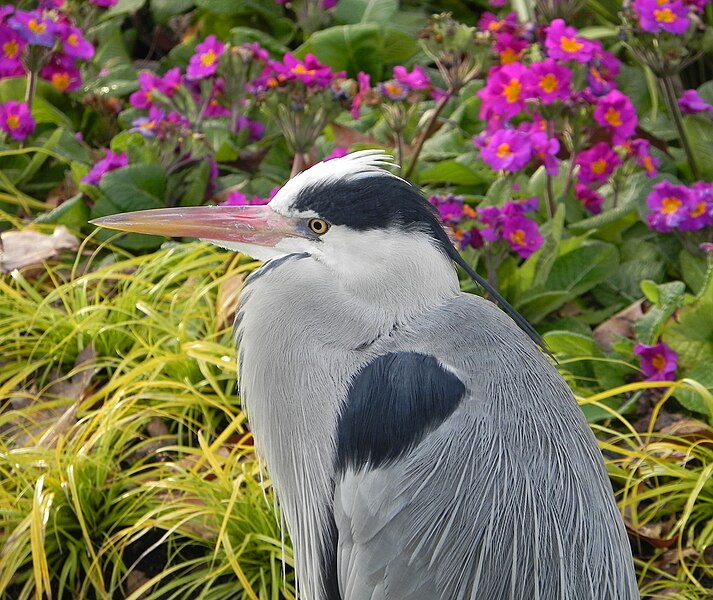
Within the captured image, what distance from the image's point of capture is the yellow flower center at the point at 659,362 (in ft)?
8.79

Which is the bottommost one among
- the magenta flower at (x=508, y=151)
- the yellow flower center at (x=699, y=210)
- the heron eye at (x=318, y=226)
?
the yellow flower center at (x=699, y=210)

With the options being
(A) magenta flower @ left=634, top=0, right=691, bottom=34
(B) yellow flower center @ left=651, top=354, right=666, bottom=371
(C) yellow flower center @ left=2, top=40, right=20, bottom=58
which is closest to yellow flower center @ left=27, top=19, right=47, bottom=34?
(C) yellow flower center @ left=2, top=40, right=20, bottom=58

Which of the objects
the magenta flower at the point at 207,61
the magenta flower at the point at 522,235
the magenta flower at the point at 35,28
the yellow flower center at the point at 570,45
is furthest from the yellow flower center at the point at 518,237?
the magenta flower at the point at 35,28

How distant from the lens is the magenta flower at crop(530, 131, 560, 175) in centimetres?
300

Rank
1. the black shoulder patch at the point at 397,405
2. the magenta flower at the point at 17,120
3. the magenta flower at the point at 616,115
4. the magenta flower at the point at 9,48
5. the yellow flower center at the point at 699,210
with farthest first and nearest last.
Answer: the magenta flower at the point at 9,48
the magenta flower at the point at 17,120
the magenta flower at the point at 616,115
the yellow flower center at the point at 699,210
the black shoulder patch at the point at 397,405

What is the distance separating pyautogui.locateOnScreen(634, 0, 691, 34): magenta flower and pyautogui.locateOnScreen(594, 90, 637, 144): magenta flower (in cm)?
21

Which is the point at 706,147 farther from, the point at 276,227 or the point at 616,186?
the point at 276,227

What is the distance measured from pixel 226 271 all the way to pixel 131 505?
0.89 m

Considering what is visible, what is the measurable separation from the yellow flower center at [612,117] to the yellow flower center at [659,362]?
2.62 feet

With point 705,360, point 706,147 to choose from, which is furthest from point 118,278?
point 706,147

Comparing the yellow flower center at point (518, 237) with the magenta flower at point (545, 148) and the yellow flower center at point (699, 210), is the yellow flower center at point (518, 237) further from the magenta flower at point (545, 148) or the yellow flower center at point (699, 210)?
the yellow flower center at point (699, 210)

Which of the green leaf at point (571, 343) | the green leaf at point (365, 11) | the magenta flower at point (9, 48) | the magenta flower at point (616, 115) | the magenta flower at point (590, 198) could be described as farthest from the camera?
the green leaf at point (365, 11)

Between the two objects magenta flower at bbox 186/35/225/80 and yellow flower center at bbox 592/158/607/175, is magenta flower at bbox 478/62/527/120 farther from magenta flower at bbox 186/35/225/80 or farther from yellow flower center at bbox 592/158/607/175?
magenta flower at bbox 186/35/225/80

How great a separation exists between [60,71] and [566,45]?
187 centimetres
